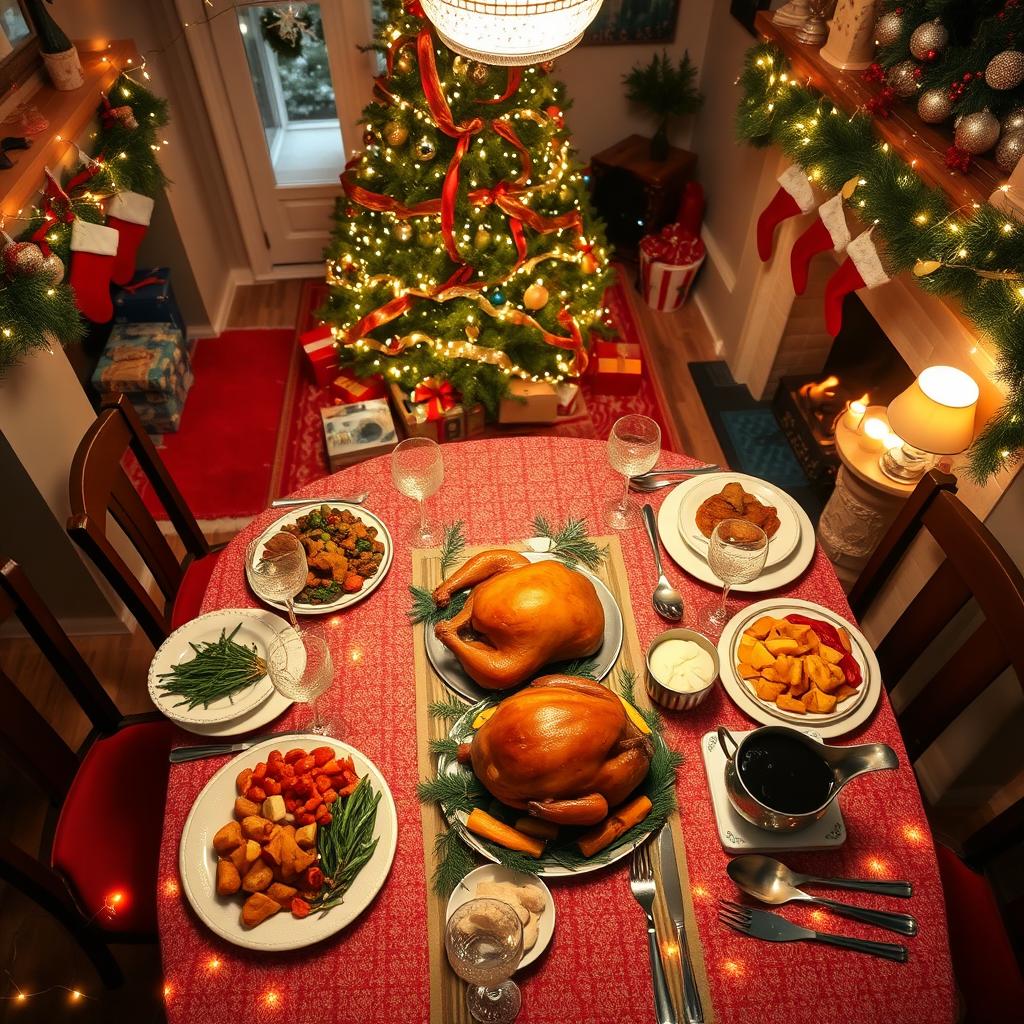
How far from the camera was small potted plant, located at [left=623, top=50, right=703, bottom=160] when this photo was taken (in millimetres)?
3445

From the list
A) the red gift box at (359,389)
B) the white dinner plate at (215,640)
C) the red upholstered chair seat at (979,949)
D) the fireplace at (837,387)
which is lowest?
the red gift box at (359,389)

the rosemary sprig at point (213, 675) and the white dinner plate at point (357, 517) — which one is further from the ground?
the rosemary sprig at point (213, 675)

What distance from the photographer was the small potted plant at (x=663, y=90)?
3445 millimetres

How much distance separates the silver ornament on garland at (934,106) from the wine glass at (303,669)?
6.02 feet

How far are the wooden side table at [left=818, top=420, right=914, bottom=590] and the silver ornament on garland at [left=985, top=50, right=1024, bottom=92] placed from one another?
93 cm

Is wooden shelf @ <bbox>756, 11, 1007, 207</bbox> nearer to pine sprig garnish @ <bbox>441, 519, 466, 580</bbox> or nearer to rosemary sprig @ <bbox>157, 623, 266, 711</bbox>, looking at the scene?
pine sprig garnish @ <bbox>441, 519, 466, 580</bbox>

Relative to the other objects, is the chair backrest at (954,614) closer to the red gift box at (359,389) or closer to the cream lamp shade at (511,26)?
the cream lamp shade at (511,26)

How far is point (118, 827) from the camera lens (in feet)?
4.81

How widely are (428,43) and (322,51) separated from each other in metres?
1.39

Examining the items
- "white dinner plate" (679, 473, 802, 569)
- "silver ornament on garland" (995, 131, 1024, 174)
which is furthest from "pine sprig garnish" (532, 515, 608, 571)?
"silver ornament on garland" (995, 131, 1024, 174)

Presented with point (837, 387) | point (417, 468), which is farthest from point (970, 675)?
point (837, 387)

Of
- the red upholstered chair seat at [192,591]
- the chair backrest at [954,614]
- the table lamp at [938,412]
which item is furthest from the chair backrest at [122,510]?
the table lamp at [938,412]

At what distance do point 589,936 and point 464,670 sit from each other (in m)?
0.44

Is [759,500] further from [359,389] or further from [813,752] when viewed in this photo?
[359,389]
